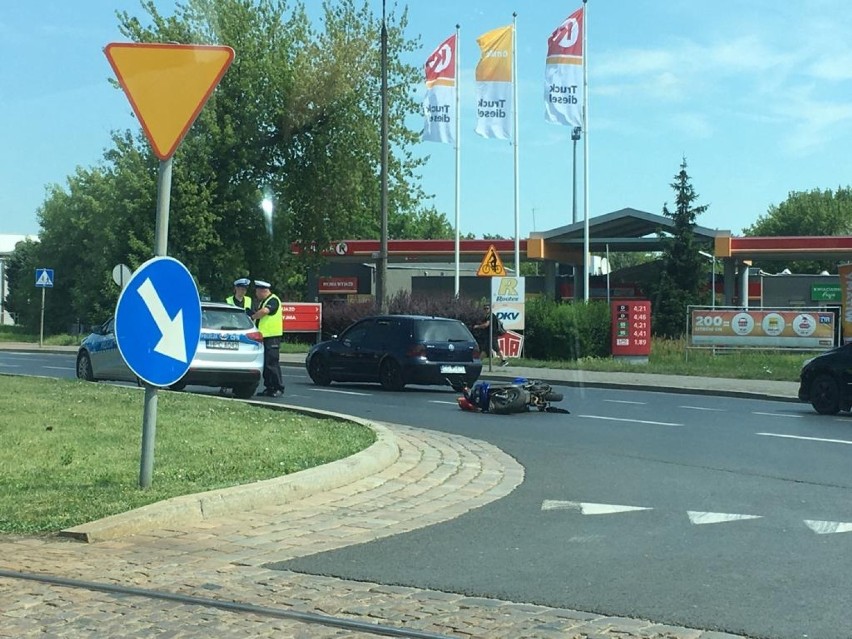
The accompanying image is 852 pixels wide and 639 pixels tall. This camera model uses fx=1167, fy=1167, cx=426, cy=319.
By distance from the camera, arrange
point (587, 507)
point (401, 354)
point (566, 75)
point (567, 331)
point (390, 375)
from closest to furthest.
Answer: point (587, 507)
point (401, 354)
point (390, 375)
point (567, 331)
point (566, 75)

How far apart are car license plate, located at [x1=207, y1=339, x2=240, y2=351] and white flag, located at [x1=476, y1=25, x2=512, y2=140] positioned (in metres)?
20.3

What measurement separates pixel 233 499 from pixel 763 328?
1024 inches

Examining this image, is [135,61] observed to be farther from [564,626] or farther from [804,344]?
[804,344]

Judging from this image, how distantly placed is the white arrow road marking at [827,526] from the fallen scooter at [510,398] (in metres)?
8.84

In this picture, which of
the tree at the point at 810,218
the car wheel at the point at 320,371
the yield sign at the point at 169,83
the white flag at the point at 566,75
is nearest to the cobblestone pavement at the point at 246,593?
the yield sign at the point at 169,83

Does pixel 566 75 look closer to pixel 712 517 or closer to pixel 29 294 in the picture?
pixel 712 517

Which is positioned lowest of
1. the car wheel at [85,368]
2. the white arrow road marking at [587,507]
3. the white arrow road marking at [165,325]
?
the white arrow road marking at [587,507]

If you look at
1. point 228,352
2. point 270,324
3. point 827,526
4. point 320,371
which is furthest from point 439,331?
point 827,526

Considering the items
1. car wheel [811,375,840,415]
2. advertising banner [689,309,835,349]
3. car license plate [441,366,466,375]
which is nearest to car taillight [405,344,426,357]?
car license plate [441,366,466,375]

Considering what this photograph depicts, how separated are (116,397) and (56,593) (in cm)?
1023

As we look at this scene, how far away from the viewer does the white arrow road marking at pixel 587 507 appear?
8.63 meters

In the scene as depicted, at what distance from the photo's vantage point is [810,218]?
330 ft

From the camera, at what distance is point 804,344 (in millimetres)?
31469

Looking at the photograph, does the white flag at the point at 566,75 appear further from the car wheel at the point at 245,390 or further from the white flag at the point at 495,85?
the car wheel at the point at 245,390
